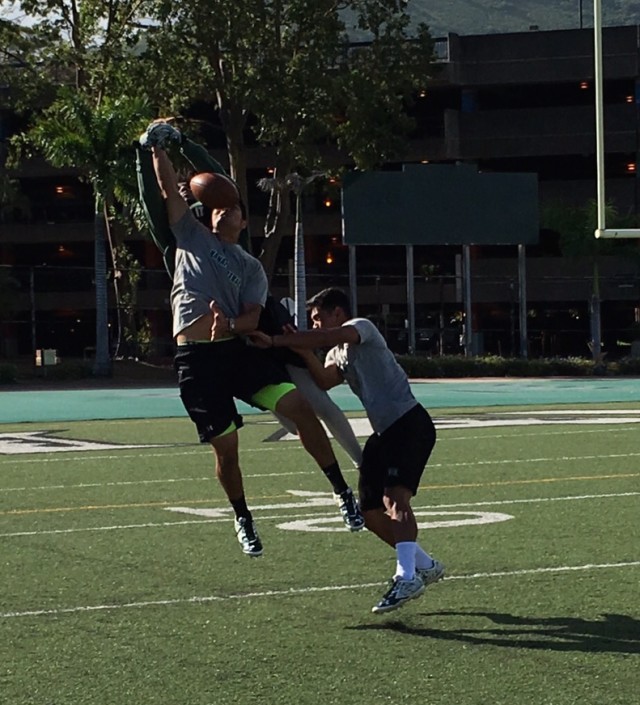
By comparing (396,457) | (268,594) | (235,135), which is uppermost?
(235,135)

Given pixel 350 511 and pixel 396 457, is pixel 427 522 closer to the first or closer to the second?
pixel 350 511

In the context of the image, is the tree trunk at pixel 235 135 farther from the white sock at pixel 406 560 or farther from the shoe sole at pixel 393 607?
the shoe sole at pixel 393 607

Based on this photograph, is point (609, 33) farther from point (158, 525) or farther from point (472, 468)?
point (158, 525)

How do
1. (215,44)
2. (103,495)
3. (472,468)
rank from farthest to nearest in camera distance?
1. (215,44)
2. (472,468)
3. (103,495)

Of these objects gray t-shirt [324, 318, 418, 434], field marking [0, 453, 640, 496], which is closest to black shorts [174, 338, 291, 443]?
gray t-shirt [324, 318, 418, 434]

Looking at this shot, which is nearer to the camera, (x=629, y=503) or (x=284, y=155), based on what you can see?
(x=629, y=503)

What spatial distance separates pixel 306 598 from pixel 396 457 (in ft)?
3.03

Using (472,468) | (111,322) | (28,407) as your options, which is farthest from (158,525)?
(111,322)

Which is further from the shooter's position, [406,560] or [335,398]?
[335,398]

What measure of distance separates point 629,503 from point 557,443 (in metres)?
5.84

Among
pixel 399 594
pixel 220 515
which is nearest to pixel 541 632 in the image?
pixel 399 594

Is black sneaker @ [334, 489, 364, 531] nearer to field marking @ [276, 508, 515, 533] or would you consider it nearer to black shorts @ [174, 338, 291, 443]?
black shorts @ [174, 338, 291, 443]

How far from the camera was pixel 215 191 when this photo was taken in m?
8.34

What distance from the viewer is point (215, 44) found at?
1766 inches
